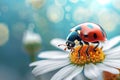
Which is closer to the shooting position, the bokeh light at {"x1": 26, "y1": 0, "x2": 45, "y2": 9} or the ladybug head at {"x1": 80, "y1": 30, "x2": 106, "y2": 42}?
the ladybug head at {"x1": 80, "y1": 30, "x2": 106, "y2": 42}

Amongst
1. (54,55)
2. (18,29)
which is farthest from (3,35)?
(54,55)

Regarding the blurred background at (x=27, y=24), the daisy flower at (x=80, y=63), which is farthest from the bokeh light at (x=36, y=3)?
the daisy flower at (x=80, y=63)

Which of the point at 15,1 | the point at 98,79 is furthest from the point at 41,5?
the point at 98,79

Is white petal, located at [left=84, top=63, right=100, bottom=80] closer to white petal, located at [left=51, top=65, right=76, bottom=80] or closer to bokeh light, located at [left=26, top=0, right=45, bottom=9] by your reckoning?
white petal, located at [left=51, top=65, right=76, bottom=80]

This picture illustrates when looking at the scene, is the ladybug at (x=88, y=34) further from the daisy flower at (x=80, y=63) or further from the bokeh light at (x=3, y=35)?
the bokeh light at (x=3, y=35)

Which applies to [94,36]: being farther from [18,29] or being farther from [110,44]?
[18,29]

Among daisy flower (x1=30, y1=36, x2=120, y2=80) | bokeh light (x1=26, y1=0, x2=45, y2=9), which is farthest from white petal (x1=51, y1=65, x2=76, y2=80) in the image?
bokeh light (x1=26, y1=0, x2=45, y2=9)

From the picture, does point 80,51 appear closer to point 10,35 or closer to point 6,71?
point 6,71
